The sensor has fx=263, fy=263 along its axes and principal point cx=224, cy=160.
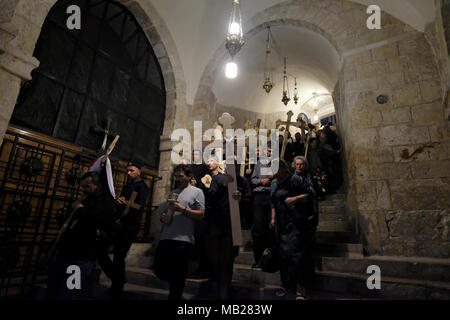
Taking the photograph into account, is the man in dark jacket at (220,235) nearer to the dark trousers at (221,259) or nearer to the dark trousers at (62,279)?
the dark trousers at (221,259)

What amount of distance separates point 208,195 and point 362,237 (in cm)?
268

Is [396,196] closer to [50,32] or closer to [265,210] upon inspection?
[265,210]

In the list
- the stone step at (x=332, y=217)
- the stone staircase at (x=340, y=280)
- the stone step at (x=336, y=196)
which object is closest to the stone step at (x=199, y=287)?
the stone staircase at (x=340, y=280)

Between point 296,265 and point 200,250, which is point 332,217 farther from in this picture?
point 200,250

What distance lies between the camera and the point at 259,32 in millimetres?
6477

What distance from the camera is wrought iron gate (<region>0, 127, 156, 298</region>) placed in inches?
125

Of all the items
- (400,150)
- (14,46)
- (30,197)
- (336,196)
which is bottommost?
(30,197)

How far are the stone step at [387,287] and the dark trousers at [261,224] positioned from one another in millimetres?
701

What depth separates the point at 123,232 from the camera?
2889mm

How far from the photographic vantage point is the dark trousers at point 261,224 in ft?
11.1

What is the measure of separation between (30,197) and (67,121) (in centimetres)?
133

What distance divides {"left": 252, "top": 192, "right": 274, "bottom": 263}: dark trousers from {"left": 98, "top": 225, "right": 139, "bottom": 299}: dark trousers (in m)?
1.51

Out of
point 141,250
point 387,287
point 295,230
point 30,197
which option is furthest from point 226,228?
point 30,197

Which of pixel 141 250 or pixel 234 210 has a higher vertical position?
pixel 234 210
